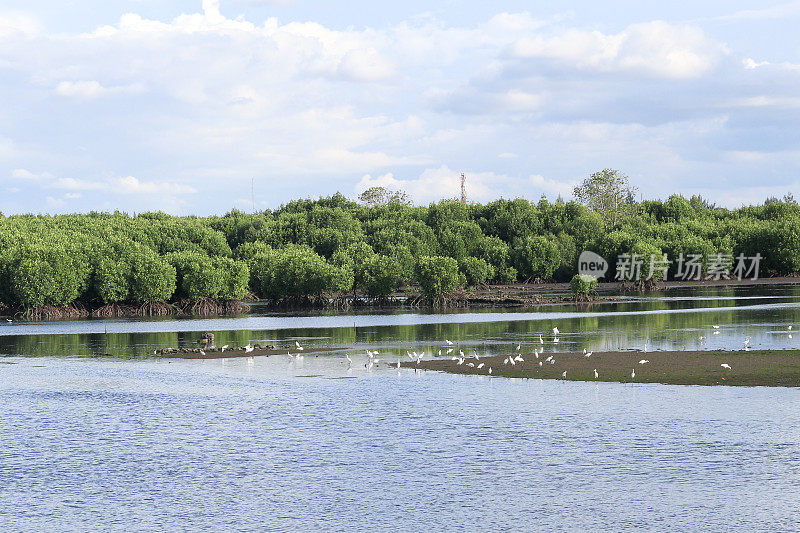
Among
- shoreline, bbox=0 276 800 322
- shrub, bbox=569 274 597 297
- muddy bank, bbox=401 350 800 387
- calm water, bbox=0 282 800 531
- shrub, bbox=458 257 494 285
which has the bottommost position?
calm water, bbox=0 282 800 531

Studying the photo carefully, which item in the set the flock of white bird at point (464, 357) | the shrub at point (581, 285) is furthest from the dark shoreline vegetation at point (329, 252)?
the flock of white bird at point (464, 357)

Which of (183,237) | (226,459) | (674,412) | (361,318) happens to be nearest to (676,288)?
(361,318)

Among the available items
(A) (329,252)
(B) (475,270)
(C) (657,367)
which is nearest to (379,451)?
(C) (657,367)

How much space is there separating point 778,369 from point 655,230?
132490 millimetres

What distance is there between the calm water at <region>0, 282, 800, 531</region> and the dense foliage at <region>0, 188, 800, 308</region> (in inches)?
2385

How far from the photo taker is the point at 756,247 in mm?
163250

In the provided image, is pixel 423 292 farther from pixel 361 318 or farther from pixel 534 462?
pixel 534 462

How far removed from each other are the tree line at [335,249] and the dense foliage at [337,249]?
0.21 metres

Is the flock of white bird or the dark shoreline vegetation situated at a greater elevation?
the dark shoreline vegetation

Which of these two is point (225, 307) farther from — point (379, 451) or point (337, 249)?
point (379, 451)

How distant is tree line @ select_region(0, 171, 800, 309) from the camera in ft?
370

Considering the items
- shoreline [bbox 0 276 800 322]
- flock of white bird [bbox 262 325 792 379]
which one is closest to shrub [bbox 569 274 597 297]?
shoreline [bbox 0 276 800 322]

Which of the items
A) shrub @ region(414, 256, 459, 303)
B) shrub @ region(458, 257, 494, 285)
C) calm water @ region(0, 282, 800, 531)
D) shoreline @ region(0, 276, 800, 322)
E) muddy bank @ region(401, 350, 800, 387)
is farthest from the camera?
shrub @ region(458, 257, 494, 285)

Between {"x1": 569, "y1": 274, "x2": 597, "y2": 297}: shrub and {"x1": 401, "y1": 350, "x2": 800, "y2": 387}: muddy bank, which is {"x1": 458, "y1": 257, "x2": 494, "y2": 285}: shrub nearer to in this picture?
{"x1": 569, "y1": 274, "x2": 597, "y2": 297}: shrub
